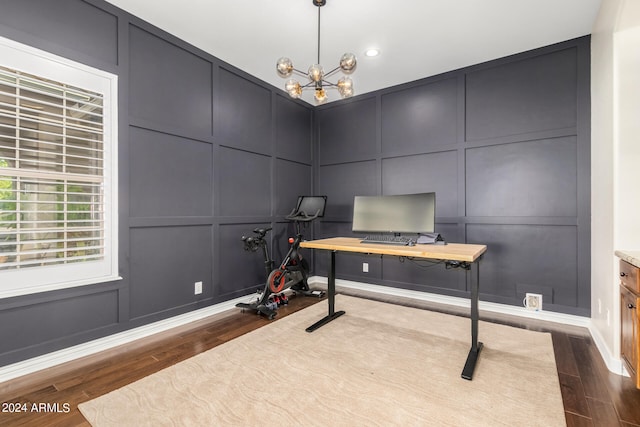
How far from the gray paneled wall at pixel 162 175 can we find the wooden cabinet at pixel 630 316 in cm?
341

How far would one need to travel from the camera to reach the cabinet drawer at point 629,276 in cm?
176

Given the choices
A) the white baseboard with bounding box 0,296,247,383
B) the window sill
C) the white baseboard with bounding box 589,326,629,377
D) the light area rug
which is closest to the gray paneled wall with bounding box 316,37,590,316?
the white baseboard with bounding box 589,326,629,377

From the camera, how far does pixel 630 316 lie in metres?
1.87

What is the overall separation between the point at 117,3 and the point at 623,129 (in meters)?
4.07

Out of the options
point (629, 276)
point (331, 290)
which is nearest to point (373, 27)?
Answer: point (331, 290)

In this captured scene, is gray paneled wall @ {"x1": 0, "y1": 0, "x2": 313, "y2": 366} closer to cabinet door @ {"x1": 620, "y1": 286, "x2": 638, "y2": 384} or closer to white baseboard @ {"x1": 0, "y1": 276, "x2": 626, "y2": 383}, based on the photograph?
white baseboard @ {"x1": 0, "y1": 276, "x2": 626, "y2": 383}

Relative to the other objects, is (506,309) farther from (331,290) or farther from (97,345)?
(97,345)

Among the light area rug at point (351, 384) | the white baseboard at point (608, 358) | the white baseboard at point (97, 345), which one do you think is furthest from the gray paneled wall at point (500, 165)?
the white baseboard at point (97, 345)

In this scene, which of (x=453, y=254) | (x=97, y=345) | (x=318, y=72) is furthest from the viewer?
(x=97, y=345)

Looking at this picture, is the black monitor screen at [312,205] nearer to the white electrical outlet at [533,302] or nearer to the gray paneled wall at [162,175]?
the gray paneled wall at [162,175]

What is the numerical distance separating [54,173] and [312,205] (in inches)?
106

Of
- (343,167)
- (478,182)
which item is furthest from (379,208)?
(343,167)

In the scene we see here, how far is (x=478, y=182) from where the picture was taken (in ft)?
11.7

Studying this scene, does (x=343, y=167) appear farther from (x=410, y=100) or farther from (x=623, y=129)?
(x=623, y=129)
